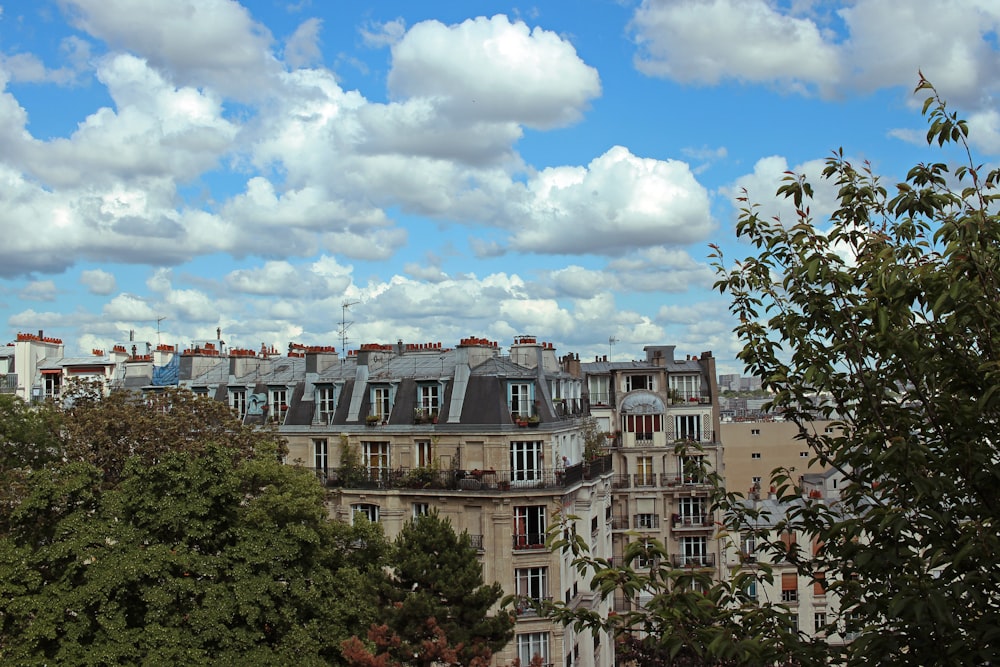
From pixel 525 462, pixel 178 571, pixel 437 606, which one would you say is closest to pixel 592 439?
pixel 525 462

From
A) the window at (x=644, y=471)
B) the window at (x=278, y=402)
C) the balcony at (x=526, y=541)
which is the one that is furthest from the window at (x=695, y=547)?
the window at (x=278, y=402)

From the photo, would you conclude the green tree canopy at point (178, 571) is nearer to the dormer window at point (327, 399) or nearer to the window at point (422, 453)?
the window at point (422, 453)

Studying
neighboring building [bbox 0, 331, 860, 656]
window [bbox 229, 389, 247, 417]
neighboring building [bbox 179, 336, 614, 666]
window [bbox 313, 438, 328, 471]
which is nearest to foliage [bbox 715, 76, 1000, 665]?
neighboring building [bbox 0, 331, 860, 656]

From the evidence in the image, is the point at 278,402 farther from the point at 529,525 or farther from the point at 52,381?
the point at 52,381

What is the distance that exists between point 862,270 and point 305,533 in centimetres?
1861

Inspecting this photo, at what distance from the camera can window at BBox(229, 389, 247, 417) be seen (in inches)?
1895

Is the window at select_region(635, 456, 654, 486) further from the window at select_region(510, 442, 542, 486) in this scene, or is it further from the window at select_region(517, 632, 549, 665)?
the window at select_region(517, 632, 549, 665)

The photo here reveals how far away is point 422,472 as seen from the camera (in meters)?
39.6

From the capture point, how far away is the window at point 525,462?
3881 centimetres

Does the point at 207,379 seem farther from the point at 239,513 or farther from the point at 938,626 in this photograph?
the point at 938,626

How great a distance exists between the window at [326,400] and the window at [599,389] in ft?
70.1

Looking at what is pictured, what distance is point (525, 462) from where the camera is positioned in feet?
128

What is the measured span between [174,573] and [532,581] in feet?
59.3

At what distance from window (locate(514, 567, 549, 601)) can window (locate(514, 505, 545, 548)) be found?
43.0 inches
